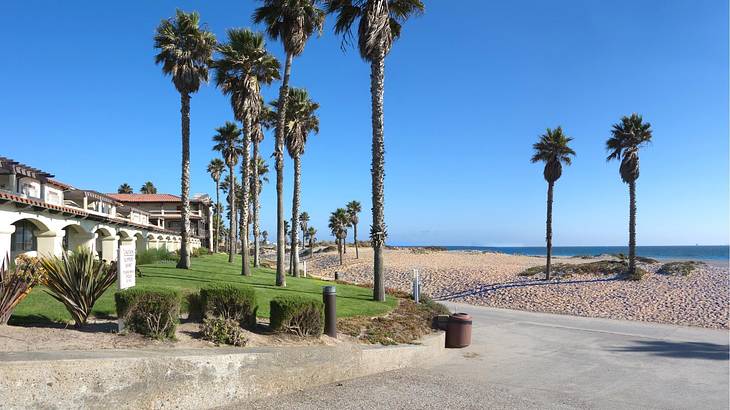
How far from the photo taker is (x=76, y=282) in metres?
8.12

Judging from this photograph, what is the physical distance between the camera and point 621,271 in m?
36.8

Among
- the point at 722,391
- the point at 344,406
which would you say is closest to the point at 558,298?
the point at 722,391

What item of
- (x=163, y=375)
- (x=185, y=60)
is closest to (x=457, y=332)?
(x=163, y=375)

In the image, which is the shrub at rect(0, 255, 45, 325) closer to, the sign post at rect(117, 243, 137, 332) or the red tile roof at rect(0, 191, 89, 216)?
the sign post at rect(117, 243, 137, 332)

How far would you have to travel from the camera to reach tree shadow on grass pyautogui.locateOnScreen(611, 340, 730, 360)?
41.1ft

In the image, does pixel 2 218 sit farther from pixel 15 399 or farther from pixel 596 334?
pixel 596 334

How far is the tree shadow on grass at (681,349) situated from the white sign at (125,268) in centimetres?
1182

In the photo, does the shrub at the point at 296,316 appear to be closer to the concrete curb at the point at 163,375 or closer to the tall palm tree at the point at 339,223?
the concrete curb at the point at 163,375

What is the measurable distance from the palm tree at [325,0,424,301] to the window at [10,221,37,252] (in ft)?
51.9

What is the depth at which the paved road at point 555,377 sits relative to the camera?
25.0 ft

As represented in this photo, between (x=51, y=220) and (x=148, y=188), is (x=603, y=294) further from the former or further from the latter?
(x=148, y=188)

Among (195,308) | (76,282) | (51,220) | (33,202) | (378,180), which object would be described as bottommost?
(195,308)

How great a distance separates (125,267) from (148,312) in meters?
1.22

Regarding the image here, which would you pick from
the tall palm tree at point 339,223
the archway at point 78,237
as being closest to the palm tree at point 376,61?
the archway at point 78,237
